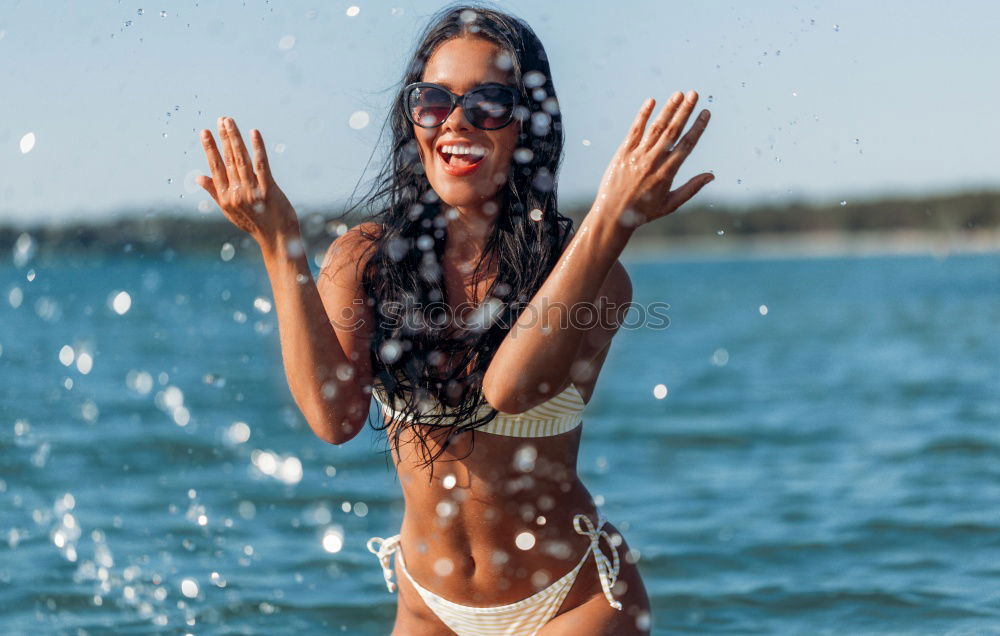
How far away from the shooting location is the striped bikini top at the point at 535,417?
2.85 meters

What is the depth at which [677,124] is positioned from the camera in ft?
7.66

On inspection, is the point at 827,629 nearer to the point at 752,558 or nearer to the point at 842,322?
the point at 752,558

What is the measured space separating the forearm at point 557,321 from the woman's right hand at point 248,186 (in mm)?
566

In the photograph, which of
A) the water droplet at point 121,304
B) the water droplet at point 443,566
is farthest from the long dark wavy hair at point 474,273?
the water droplet at point 121,304

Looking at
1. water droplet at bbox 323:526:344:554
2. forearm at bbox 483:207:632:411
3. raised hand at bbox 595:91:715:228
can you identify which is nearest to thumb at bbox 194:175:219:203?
forearm at bbox 483:207:632:411

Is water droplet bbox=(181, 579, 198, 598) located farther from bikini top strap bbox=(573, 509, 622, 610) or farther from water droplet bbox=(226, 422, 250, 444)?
water droplet bbox=(226, 422, 250, 444)

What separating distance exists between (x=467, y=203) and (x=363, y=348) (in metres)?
0.43

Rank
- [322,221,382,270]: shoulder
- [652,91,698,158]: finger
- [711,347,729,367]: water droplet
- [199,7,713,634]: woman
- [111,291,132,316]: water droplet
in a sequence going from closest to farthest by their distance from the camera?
[652,91,698,158]: finger → [199,7,713,634]: woman → [322,221,382,270]: shoulder → [711,347,729,367]: water droplet → [111,291,132,316]: water droplet

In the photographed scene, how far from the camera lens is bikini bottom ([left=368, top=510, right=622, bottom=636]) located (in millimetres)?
2957

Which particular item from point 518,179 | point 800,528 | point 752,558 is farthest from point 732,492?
point 518,179

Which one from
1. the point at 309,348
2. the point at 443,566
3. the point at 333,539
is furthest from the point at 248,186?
the point at 333,539

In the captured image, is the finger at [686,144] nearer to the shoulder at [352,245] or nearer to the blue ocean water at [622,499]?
the shoulder at [352,245]

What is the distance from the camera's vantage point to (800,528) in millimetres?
7816

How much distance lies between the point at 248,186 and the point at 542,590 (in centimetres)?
123
